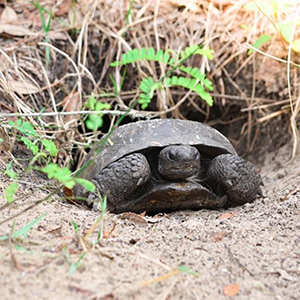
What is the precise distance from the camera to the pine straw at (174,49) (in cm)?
454

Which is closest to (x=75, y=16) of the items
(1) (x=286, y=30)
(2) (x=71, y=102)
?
(2) (x=71, y=102)

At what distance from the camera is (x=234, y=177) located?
3.35 meters

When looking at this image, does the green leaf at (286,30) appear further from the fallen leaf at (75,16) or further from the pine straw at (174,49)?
the fallen leaf at (75,16)

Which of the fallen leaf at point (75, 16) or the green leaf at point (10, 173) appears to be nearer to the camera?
the green leaf at point (10, 173)

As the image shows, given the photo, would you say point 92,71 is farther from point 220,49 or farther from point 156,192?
point 156,192

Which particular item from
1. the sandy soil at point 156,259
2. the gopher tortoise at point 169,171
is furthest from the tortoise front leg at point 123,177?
the sandy soil at point 156,259

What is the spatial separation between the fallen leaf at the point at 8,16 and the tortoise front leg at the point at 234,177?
8.21 ft

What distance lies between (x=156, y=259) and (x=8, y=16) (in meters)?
3.42

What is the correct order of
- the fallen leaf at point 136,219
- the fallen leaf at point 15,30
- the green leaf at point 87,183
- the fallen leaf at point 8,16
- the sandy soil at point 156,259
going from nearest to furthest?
1. the sandy soil at point 156,259
2. the green leaf at point 87,183
3. the fallen leaf at point 136,219
4. the fallen leaf at point 15,30
5. the fallen leaf at point 8,16

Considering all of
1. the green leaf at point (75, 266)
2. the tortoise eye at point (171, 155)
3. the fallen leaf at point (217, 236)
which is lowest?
the fallen leaf at point (217, 236)

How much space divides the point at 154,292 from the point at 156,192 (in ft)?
5.07

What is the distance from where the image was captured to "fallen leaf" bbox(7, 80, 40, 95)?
399 centimetres

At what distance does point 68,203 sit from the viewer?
3271mm

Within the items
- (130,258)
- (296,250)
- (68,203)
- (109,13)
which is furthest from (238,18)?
(130,258)
